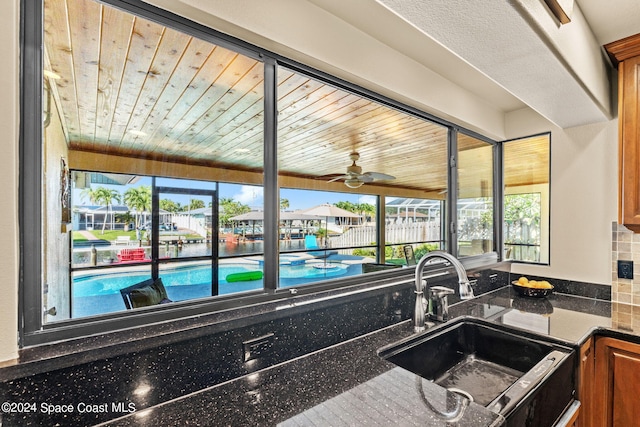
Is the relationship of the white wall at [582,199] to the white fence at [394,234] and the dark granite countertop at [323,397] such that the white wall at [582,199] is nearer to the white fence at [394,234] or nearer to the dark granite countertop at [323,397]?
the white fence at [394,234]

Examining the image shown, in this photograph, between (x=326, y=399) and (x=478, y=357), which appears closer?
(x=326, y=399)

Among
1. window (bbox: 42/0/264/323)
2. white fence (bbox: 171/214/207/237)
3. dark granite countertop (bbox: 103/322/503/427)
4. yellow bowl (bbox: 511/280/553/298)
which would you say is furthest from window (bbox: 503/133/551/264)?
white fence (bbox: 171/214/207/237)

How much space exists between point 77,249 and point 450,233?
2281 mm

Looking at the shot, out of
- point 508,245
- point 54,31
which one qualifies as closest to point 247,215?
point 54,31

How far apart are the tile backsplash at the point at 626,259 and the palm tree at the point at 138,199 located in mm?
2931

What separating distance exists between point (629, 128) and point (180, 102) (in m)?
2.58

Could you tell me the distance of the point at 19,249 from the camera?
2.55 ft

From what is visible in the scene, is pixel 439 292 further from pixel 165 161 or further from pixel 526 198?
pixel 526 198

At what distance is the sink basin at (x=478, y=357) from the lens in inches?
51.9

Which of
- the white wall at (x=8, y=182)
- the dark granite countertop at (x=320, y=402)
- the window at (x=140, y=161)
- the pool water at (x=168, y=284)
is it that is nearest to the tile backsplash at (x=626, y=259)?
the dark granite countertop at (x=320, y=402)

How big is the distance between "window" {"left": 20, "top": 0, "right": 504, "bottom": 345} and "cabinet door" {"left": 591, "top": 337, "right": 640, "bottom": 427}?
1.02 meters

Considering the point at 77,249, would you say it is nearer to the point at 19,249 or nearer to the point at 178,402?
the point at 19,249

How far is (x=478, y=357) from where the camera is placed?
1658 mm

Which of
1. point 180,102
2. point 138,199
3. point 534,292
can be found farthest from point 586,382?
point 180,102
